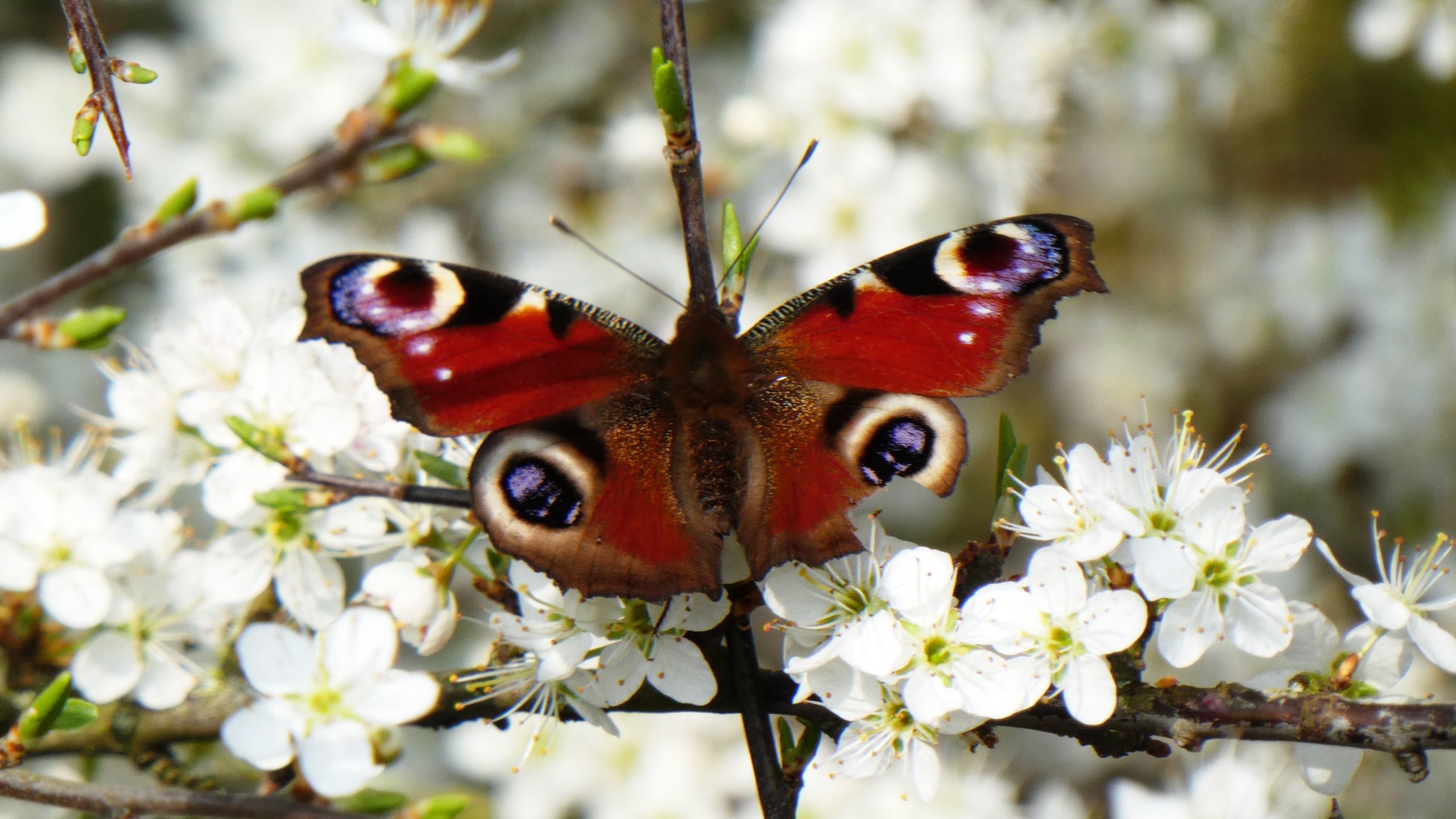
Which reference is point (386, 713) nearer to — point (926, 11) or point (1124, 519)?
point (1124, 519)

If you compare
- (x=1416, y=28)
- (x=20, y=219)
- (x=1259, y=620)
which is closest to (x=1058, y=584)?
(x=1259, y=620)

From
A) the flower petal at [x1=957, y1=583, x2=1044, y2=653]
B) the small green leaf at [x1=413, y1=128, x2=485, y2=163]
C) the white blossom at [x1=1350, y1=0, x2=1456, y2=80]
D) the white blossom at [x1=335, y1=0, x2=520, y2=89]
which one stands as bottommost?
the flower petal at [x1=957, y1=583, x2=1044, y2=653]

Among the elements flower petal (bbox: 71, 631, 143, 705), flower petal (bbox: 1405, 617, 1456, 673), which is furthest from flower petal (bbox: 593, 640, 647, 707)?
flower petal (bbox: 1405, 617, 1456, 673)

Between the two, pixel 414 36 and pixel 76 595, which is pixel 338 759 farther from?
pixel 414 36

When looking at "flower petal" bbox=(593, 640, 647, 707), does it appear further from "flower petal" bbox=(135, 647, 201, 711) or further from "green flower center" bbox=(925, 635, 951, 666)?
"flower petal" bbox=(135, 647, 201, 711)

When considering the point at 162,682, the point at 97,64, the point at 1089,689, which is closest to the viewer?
the point at 97,64

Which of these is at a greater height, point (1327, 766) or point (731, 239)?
point (731, 239)
